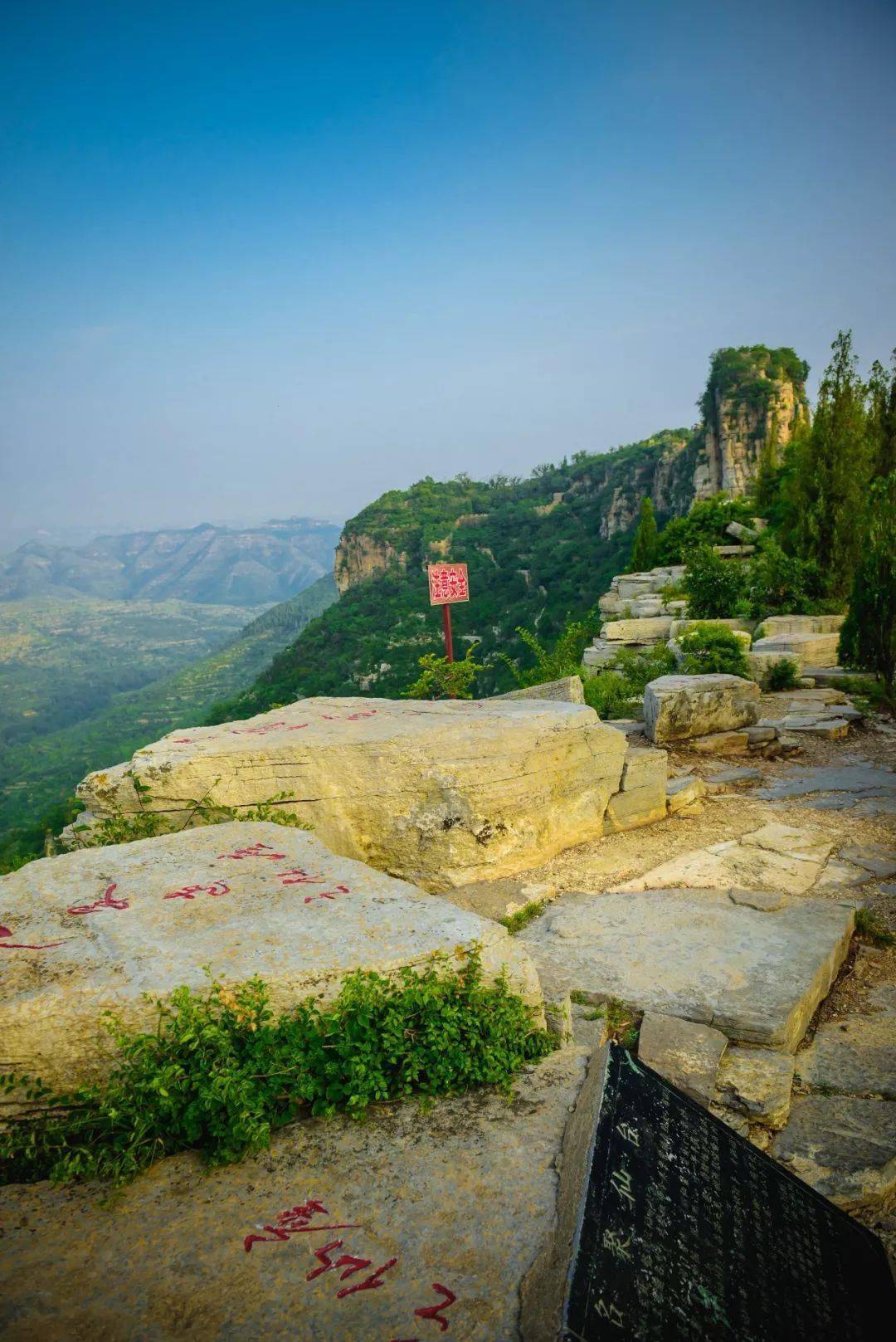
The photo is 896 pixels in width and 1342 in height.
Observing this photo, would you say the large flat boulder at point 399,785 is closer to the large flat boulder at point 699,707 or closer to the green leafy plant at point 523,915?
the green leafy plant at point 523,915

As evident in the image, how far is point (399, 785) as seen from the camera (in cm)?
484

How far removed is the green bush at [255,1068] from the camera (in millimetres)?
2061

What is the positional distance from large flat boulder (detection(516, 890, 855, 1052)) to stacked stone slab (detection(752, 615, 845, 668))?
24.2ft

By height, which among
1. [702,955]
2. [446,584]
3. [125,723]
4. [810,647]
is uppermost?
[446,584]

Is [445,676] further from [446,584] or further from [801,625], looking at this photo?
[801,625]

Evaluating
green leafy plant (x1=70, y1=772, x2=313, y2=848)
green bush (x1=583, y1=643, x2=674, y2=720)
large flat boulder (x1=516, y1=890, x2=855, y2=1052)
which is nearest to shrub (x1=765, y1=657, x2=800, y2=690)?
green bush (x1=583, y1=643, x2=674, y2=720)

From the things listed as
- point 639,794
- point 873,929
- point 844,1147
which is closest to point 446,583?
point 639,794

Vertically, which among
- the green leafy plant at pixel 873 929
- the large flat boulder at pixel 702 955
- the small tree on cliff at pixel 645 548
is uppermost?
the small tree on cliff at pixel 645 548

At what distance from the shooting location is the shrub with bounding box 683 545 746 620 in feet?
46.9

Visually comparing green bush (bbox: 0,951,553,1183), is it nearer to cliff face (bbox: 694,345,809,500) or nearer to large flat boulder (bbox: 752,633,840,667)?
large flat boulder (bbox: 752,633,840,667)

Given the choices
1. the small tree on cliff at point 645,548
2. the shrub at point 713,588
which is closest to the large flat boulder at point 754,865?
the shrub at point 713,588

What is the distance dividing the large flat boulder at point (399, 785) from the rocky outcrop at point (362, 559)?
56657 mm

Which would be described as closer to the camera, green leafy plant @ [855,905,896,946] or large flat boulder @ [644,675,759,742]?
green leafy plant @ [855,905,896,946]

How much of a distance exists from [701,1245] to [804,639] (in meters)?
11.1
